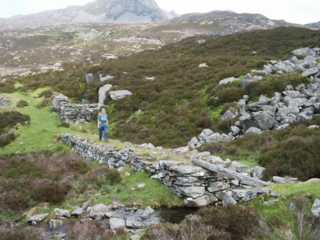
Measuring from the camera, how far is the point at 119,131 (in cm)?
2261

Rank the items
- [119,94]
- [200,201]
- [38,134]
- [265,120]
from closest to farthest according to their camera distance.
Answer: [200,201]
[265,120]
[38,134]
[119,94]

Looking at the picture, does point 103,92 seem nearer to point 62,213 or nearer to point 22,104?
point 22,104

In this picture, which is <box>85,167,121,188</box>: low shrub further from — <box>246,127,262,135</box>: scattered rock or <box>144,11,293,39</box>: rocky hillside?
<box>144,11,293,39</box>: rocky hillside

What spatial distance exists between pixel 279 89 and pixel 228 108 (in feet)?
9.29

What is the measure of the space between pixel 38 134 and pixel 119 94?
22.7 feet

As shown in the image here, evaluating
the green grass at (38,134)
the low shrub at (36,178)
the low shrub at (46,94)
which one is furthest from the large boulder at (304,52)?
the low shrub at (36,178)

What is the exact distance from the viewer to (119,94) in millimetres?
28344

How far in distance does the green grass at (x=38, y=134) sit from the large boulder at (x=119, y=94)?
361cm

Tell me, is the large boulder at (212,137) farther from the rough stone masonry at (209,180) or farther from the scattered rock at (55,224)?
the scattered rock at (55,224)

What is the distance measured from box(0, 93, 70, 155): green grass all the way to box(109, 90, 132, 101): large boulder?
361 cm

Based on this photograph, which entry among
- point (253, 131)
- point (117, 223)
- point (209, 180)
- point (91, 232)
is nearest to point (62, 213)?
point (117, 223)

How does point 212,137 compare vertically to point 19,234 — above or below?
below

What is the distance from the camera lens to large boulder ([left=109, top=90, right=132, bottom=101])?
28.0m

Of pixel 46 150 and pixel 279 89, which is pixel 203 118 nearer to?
pixel 279 89
